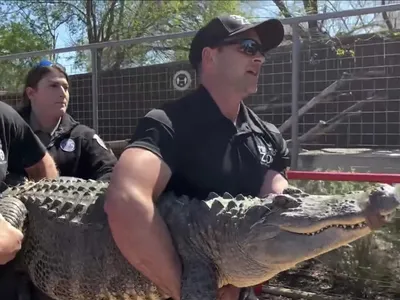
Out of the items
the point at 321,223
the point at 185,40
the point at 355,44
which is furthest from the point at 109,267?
the point at 185,40

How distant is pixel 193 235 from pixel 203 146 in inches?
12.5

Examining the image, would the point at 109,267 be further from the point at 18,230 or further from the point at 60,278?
the point at 18,230

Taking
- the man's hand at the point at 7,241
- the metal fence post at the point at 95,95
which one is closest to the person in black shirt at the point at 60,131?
the man's hand at the point at 7,241

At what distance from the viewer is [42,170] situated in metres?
2.66

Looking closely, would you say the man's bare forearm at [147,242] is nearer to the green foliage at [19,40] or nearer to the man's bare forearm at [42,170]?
the man's bare forearm at [42,170]

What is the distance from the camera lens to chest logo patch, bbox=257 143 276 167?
7.64 ft

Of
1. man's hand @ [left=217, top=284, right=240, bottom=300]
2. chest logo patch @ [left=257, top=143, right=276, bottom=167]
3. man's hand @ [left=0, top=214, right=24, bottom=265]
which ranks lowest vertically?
man's hand @ [left=217, top=284, right=240, bottom=300]

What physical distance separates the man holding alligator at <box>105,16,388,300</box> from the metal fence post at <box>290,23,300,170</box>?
7.77 feet

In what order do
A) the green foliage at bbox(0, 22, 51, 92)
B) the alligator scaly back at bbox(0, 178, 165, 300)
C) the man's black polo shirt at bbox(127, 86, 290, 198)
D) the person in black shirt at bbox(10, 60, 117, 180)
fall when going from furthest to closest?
the green foliage at bbox(0, 22, 51, 92) < the person in black shirt at bbox(10, 60, 117, 180) < the alligator scaly back at bbox(0, 178, 165, 300) < the man's black polo shirt at bbox(127, 86, 290, 198)

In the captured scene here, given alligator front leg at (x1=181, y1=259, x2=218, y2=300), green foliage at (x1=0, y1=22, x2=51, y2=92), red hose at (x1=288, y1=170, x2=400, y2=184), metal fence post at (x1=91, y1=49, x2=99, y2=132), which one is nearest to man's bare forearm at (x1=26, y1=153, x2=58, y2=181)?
alligator front leg at (x1=181, y1=259, x2=218, y2=300)

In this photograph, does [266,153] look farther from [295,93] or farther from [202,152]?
[295,93]

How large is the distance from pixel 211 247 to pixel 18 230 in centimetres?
73

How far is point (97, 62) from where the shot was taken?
643cm

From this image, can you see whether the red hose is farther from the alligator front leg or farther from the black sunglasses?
the alligator front leg
